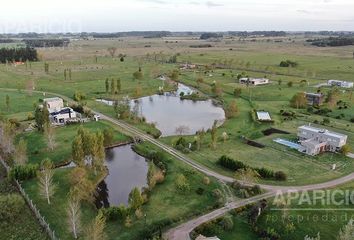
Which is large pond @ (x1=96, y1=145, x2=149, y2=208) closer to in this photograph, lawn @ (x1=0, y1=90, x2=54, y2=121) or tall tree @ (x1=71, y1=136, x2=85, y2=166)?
tall tree @ (x1=71, y1=136, x2=85, y2=166)

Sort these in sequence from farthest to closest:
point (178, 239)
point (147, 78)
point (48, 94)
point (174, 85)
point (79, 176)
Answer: point (147, 78)
point (174, 85)
point (48, 94)
point (79, 176)
point (178, 239)

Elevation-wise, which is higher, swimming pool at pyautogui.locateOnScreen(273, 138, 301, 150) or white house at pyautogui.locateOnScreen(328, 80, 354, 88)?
white house at pyautogui.locateOnScreen(328, 80, 354, 88)

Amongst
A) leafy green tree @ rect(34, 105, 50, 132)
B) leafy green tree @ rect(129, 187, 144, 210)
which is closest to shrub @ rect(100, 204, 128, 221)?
leafy green tree @ rect(129, 187, 144, 210)

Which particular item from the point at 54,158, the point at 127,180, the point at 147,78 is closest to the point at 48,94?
the point at 147,78

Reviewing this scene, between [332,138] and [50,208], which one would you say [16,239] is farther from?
[332,138]

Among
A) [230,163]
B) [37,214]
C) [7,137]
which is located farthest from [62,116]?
[230,163]

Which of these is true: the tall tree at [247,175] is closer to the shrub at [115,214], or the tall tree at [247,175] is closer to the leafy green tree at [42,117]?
the shrub at [115,214]
